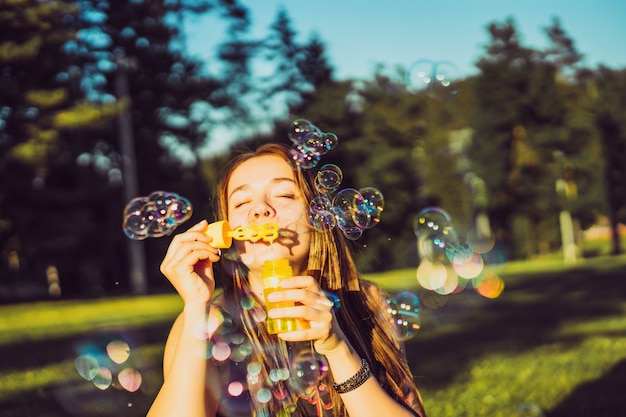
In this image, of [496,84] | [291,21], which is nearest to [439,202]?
[496,84]

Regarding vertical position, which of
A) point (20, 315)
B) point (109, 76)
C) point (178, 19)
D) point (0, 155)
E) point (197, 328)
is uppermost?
point (178, 19)

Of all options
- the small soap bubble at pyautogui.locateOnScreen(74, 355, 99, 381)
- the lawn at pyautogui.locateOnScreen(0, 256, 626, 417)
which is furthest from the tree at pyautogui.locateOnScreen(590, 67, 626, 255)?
the small soap bubble at pyautogui.locateOnScreen(74, 355, 99, 381)

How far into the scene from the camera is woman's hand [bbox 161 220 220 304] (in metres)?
1.72

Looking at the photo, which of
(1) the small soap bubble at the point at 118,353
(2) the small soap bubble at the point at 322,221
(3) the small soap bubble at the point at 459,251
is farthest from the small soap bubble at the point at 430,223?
(1) the small soap bubble at the point at 118,353

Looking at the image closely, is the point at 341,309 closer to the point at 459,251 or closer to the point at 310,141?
the point at 310,141

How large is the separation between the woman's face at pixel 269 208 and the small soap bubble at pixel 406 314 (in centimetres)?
69

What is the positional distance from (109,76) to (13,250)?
6.53 m

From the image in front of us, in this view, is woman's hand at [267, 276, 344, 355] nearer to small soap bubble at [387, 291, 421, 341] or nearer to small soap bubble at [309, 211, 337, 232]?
small soap bubble at [309, 211, 337, 232]

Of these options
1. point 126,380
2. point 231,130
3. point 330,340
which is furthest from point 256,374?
point 231,130

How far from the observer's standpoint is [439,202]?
32.8 m

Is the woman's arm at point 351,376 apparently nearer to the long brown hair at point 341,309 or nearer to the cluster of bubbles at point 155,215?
the long brown hair at point 341,309

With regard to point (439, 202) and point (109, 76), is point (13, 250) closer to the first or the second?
point (109, 76)

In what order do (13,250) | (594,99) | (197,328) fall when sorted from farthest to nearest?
(594,99) < (13,250) < (197,328)

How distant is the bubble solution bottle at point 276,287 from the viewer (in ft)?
5.26
